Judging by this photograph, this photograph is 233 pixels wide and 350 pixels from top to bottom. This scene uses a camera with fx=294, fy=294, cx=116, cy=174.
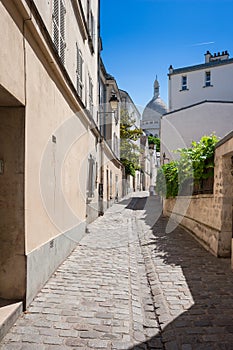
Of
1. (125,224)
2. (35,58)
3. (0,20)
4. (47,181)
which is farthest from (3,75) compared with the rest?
(125,224)

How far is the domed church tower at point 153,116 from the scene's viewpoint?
234 ft

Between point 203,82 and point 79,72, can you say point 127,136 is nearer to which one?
point 203,82

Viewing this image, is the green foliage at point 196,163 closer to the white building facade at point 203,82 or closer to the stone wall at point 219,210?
the stone wall at point 219,210

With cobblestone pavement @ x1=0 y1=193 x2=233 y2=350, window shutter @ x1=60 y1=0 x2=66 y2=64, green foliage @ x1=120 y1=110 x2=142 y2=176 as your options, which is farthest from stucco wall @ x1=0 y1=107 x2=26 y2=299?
green foliage @ x1=120 y1=110 x2=142 y2=176

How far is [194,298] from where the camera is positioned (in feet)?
14.2

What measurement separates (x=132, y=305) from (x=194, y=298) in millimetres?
937

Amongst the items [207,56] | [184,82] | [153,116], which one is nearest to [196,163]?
[184,82]

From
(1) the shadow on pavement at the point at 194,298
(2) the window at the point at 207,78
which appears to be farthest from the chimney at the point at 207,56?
(1) the shadow on pavement at the point at 194,298

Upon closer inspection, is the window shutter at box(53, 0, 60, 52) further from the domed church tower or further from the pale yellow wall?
the domed church tower

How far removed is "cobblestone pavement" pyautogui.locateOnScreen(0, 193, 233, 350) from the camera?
10.5ft

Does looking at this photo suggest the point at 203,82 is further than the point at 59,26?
Yes

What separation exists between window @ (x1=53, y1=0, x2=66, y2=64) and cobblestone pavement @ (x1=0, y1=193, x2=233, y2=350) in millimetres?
4531

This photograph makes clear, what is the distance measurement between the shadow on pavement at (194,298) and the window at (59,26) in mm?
4996

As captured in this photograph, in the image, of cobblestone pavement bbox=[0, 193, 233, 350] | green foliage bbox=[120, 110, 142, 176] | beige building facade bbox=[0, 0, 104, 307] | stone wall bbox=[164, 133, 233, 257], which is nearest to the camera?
cobblestone pavement bbox=[0, 193, 233, 350]
